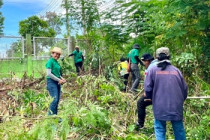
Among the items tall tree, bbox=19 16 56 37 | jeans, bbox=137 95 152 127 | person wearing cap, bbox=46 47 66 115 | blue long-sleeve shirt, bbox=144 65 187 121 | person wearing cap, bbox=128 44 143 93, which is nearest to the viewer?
blue long-sleeve shirt, bbox=144 65 187 121

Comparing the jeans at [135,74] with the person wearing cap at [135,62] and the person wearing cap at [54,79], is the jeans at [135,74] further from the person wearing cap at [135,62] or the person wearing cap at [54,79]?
the person wearing cap at [54,79]

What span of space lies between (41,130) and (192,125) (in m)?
3.01

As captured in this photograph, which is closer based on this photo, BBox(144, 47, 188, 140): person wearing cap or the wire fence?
BBox(144, 47, 188, 140): person wearing cap

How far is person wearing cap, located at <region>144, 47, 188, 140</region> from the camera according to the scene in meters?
3.86

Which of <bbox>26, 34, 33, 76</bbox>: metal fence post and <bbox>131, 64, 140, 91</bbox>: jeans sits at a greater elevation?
<bbox>26, 34, 33, 76</bbox>: metal fence post

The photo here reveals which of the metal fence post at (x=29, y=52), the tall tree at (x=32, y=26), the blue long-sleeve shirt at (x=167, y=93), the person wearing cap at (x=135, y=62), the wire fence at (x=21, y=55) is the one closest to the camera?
the blue long-sleeve shirt at (x=167, y=93)

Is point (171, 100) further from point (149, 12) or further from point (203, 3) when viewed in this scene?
point (149, 12)

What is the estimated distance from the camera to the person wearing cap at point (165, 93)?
3857mm

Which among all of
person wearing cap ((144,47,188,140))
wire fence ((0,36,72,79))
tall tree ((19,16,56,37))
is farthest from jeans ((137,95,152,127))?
tall tree ((19,16,56,37))

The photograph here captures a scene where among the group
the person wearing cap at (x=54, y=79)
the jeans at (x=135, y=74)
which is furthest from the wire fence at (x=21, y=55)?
the person wearing cap at (x=54, y=79)

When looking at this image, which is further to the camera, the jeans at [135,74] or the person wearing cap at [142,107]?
the jeans at [135,74]

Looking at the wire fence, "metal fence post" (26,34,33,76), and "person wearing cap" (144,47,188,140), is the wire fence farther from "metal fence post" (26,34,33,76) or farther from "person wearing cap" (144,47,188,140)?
"person wearing cap" (144,47,188,140)

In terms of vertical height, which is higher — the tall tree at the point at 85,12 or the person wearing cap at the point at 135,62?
the tall tree at the point at 85,12

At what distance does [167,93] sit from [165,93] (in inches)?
1.1
